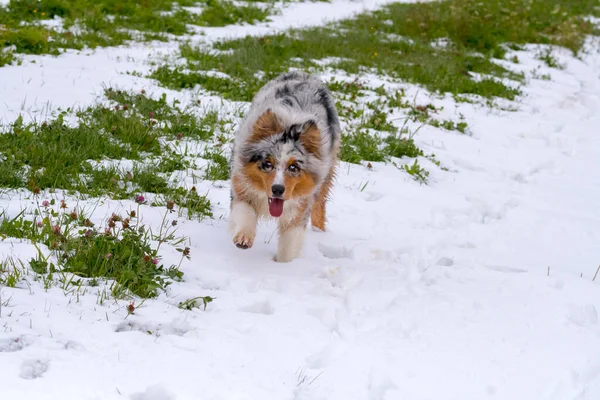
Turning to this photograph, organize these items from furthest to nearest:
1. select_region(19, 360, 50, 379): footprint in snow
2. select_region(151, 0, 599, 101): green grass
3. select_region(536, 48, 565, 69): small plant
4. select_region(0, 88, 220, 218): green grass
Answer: select_region(536, 48, 565, 69): small plant → select_region(151, 0, 599, 101): green grass → select_region(0, 88, 220, 218): green grass → select_region(19, 360, 50, 379): footprint in snow

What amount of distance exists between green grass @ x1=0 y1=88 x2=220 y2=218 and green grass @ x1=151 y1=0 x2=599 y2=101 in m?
1.78

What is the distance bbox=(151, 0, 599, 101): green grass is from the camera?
10.5m

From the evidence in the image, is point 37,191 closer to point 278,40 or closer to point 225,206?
point 225,206

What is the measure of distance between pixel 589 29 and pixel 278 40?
421 inches

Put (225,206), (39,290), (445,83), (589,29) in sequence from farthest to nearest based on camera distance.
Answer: (589,29), (445,83), (225,206), (39,290)

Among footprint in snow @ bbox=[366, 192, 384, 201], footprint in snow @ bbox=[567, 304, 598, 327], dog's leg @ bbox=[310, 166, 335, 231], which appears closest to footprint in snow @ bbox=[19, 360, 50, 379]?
dog's leg @ bbox=[310, 166, 335, 231]

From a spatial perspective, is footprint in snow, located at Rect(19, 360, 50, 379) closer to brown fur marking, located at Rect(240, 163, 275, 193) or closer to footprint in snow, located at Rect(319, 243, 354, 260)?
brown fur marking, located at Rect(240, 163, 275, 193)

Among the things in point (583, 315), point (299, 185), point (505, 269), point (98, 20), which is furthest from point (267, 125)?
point (98, 20)

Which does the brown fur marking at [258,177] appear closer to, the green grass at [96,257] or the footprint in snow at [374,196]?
the green grass at [96,257]

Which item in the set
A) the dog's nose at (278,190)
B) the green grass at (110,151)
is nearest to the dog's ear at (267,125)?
the dog's nose at (278,190)

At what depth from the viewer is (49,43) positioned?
10.2 meters

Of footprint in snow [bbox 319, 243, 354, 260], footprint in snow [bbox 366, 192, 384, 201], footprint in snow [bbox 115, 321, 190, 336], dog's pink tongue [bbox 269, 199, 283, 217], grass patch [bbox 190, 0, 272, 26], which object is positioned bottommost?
footprint in snow [bbox 319, 243, 354, 260]

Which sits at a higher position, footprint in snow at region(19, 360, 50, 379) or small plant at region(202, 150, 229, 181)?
footprint in snow at region(19, 360, 50, 379)

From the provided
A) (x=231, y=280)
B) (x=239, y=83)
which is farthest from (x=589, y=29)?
(x=231, y=280)
